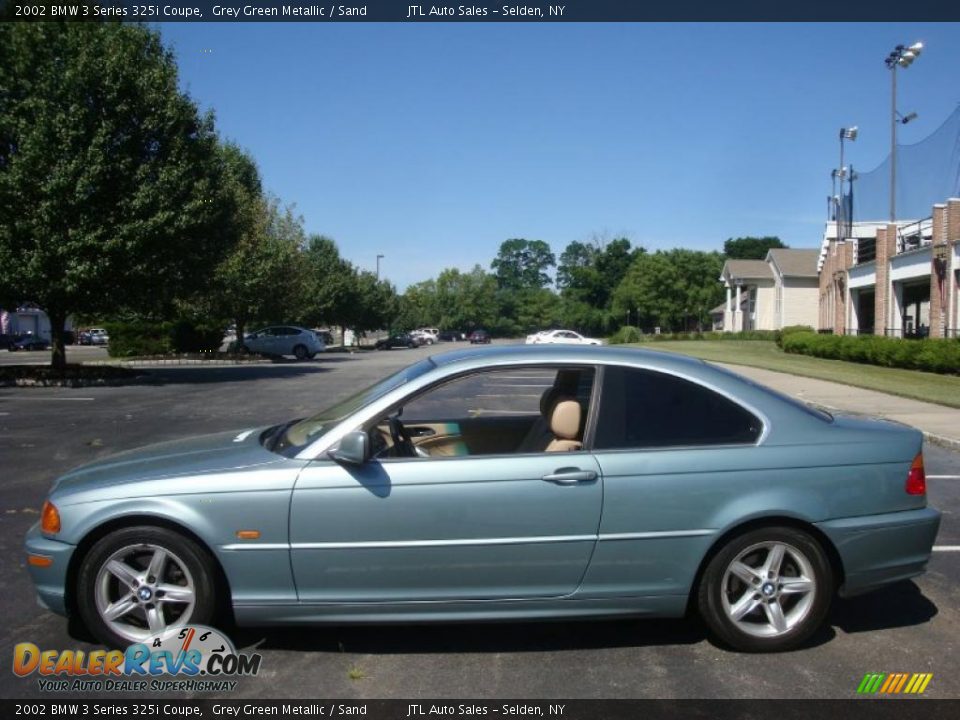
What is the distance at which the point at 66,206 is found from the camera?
66.2 ft

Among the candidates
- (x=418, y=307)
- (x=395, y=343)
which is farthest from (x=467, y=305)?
(x=395, y=343)

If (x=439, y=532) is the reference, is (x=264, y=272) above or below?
above

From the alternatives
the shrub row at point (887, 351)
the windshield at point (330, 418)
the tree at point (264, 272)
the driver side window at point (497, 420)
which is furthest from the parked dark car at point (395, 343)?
the windshield at point (330, 418)

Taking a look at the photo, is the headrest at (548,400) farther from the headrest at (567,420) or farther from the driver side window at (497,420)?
the headrest at (567,420)

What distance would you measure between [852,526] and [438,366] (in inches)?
90.6

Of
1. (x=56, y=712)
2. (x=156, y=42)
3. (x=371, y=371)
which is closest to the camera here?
(x=56, y=712)

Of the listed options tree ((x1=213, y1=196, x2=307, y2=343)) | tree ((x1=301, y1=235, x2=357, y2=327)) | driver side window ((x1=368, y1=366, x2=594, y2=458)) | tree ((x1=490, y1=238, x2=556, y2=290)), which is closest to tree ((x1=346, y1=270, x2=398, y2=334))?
tree ((x1=301, y1=235, x2=357, y2=327))

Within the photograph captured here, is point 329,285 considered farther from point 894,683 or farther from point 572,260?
point 572,260

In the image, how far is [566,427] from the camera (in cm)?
451

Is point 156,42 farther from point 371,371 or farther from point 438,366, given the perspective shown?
point 438,366

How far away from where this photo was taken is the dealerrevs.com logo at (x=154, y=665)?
3.95 metres

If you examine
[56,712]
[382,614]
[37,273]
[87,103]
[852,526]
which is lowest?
[56,712]

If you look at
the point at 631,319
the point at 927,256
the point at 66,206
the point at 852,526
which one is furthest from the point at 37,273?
the point at 631,319

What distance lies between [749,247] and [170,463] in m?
130
